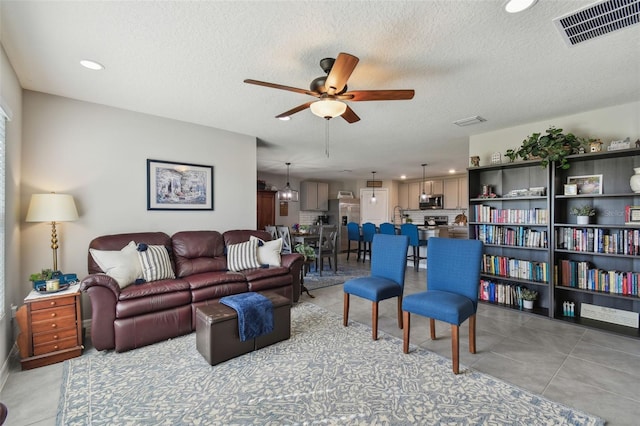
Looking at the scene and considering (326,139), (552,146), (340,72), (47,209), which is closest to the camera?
(340,72)

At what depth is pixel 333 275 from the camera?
227 inches

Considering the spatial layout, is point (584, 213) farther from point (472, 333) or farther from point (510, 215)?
point (472, 333)

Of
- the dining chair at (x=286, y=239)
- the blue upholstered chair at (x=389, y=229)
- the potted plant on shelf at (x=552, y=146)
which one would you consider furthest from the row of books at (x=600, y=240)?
the dining chair at (x=286, y=239)

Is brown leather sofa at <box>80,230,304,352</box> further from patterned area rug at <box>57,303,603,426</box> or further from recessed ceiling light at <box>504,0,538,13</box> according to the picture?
recessed ceiling light at <box>504,0,538,13</box>

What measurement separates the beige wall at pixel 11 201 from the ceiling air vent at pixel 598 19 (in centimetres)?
380

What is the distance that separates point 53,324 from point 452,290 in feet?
11.1

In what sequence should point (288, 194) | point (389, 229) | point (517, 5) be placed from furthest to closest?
point (288, 194) → point (389, 229) → point (517, 5)

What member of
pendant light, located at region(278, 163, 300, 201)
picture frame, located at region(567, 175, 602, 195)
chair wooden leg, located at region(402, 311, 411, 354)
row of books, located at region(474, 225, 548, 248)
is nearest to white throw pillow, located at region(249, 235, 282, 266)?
chair wooden leg, located at region(402, 311, 411, 354)

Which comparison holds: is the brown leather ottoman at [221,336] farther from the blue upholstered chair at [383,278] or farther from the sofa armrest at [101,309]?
the blue upholstered chair at [383,278]

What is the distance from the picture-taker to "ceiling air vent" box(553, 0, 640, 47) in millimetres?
1680

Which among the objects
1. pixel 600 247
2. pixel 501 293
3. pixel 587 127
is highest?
pixel 587 127

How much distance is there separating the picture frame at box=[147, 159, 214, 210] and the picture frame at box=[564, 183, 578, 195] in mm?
4493

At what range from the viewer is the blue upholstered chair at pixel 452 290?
7.38 ft

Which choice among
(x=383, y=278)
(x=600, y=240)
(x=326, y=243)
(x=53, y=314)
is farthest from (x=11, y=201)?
(x=600, y=240)
